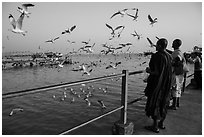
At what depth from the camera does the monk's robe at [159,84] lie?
319 cm

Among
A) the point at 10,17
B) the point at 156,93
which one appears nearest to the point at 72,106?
the point at 10,17

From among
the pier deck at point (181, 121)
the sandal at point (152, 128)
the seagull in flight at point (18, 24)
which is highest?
the seagull in flight at point (18, 24)

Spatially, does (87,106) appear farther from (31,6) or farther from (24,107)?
(31,6)

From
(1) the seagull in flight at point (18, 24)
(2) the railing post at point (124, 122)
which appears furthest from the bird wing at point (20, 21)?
(2) the railing post at point (124, 122)

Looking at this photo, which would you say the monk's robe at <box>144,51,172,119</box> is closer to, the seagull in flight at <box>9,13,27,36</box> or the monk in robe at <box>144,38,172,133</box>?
the monk in robe at <box>144,38,172,133</box>

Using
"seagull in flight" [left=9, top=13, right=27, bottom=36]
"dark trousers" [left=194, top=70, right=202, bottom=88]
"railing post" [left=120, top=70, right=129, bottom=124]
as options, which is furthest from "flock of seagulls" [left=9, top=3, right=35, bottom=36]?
"dark trousers" [left=194, top=70, right=202, bottom=88]

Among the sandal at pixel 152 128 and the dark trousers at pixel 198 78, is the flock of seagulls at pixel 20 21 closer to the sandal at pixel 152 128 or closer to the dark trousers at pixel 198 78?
the sandal at pixel 152 128

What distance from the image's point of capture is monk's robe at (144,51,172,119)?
319cm

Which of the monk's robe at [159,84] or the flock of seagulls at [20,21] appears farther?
the flock of seagulls at [20,21]

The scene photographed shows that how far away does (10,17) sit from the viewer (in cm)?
587

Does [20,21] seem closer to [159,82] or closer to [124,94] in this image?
[124,94]

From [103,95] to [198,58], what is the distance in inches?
273

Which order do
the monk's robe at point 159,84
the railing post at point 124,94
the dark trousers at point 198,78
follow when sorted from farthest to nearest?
the dark trousers at point 198,78 → the railing post at point 124,94 → the monk's robe at point 159,84

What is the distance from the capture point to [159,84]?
3.24m
